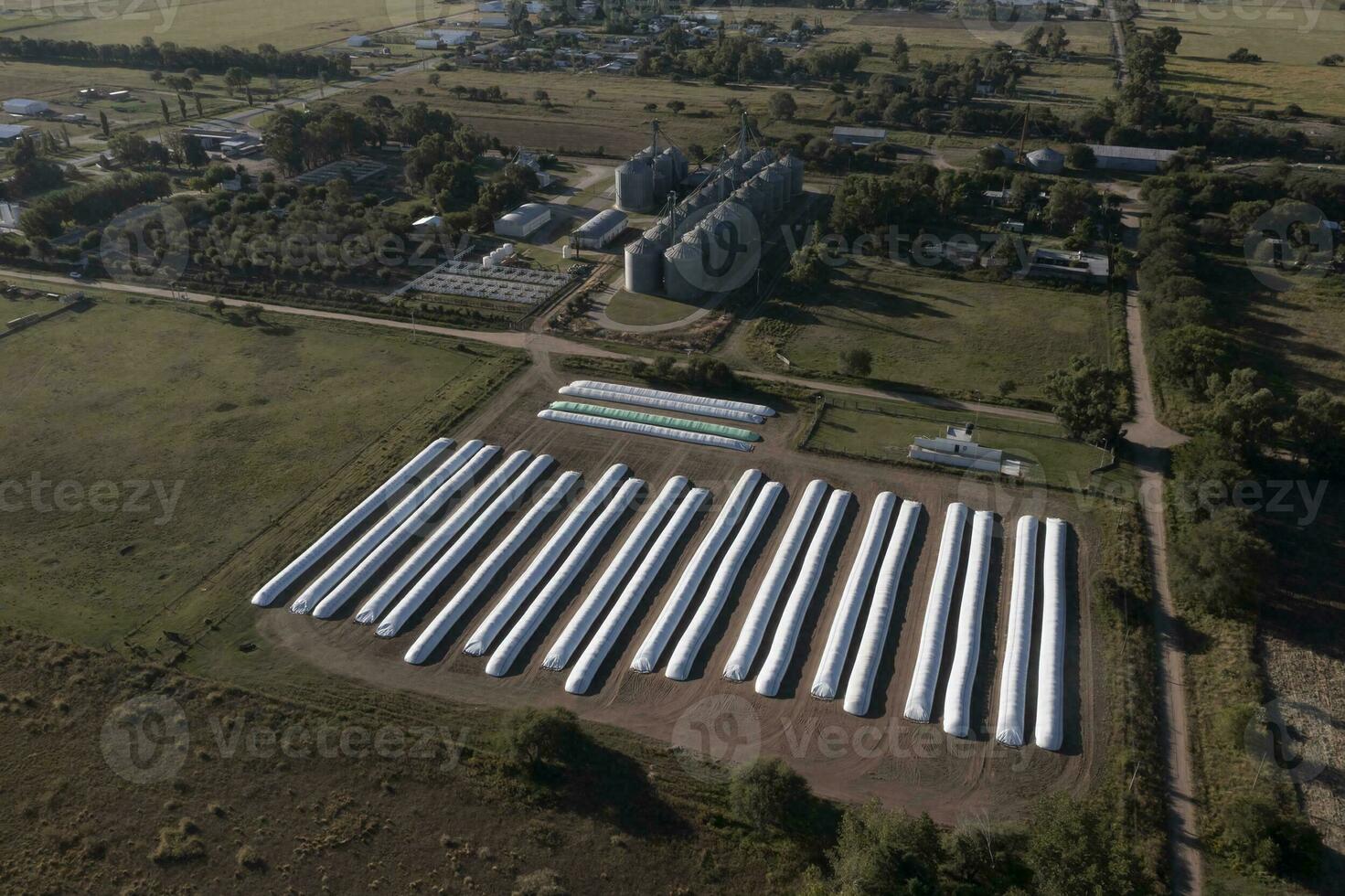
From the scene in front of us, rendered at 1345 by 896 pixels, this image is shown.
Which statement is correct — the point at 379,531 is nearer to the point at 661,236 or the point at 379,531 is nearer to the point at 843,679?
the point at 843,679

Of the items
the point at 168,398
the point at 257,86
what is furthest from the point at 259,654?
the point at 257,86

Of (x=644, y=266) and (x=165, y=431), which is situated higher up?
(x=644, y=266)

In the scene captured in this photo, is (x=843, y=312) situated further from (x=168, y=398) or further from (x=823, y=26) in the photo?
(x=823, y=26)

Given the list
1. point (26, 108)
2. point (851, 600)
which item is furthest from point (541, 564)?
point (26, 108)

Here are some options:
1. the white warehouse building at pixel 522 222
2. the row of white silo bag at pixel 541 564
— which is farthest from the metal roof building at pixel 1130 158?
the row of white silo bag at pixel 541 564

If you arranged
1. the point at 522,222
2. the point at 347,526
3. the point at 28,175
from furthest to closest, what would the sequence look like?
the point at 28,175
the point at 522,222
the point at 347,526

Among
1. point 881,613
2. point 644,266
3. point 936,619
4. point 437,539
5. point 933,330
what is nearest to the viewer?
point 936,619

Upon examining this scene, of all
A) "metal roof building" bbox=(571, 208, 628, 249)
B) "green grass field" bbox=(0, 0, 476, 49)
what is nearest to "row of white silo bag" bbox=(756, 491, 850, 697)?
"metal roof building" bbox=(571, 208, 628, 249)
